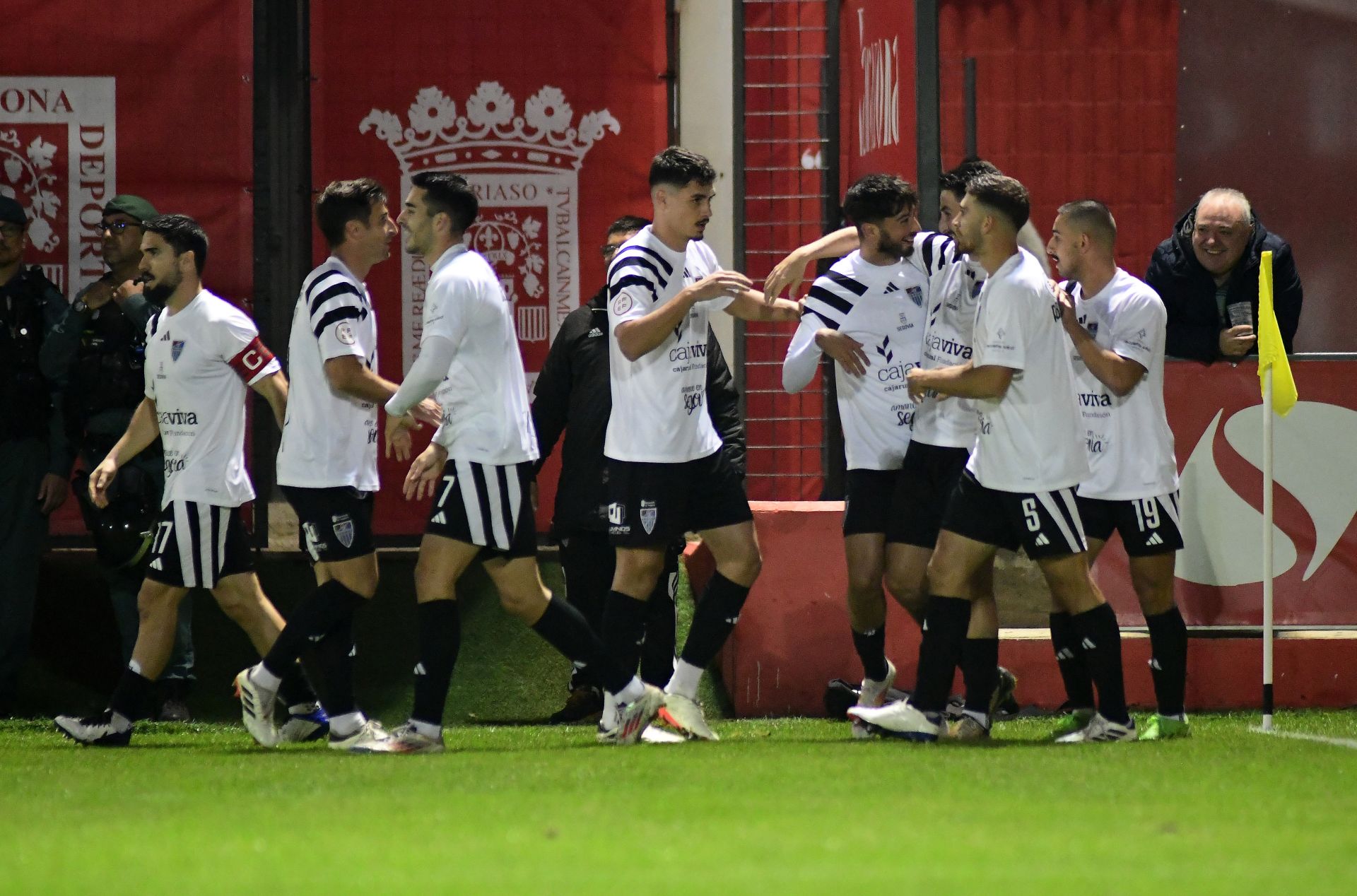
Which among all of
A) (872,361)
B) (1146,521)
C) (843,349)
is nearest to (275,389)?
(843,349)

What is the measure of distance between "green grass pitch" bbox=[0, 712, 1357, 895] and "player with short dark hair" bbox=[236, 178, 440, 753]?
22 cm

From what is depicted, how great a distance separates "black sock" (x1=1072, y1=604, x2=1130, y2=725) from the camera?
5.92 m

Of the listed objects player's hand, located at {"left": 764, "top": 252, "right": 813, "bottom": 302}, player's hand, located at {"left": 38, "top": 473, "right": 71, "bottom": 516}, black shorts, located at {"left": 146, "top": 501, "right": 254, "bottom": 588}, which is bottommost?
black shorts, located at {"left": 146, "top": 501, "right": 254, "bottom": 588}

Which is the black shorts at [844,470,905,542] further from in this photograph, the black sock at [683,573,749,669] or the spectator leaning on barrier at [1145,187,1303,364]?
the spectator leaning on barrier at [1145,187,1303,364]

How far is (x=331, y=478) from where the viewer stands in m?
6.09

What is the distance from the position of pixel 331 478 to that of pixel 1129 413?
2.75 meters

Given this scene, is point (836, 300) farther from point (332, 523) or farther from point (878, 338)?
point (332, 523)

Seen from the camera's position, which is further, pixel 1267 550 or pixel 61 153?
pixel 61 153

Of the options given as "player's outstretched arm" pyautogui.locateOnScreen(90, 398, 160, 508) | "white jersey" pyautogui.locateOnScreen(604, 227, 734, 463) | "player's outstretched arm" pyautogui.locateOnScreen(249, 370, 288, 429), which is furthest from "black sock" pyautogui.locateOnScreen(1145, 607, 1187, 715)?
"player's outstretched arm" pyautogui.locateOnScreen(90, 398, 160, 508)

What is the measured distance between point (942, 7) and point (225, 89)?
3.85 metres

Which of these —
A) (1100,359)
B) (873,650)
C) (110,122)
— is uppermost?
(110,122)

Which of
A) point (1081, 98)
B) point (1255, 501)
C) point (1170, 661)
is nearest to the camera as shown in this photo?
point (1170, 661)

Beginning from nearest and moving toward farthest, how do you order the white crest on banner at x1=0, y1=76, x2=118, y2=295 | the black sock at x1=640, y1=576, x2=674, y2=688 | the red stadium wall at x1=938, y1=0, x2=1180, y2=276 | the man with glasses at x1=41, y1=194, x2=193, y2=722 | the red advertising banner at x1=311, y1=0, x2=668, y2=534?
1. the black sock at x1=640, y1=576, x2=674, y2=688
2. the man with glasses at x1=41, y1=194, x2=193, y2=722
3. the white crest on banner at x1=0, y1=76, x2=118, y2=295
4. the red advertising banner at x1=311, y1=0, x2=668, y2=534
5. the red stadium wall at x1=938, y1=0, x2=1180, y2=276

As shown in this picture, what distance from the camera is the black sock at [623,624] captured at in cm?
623
